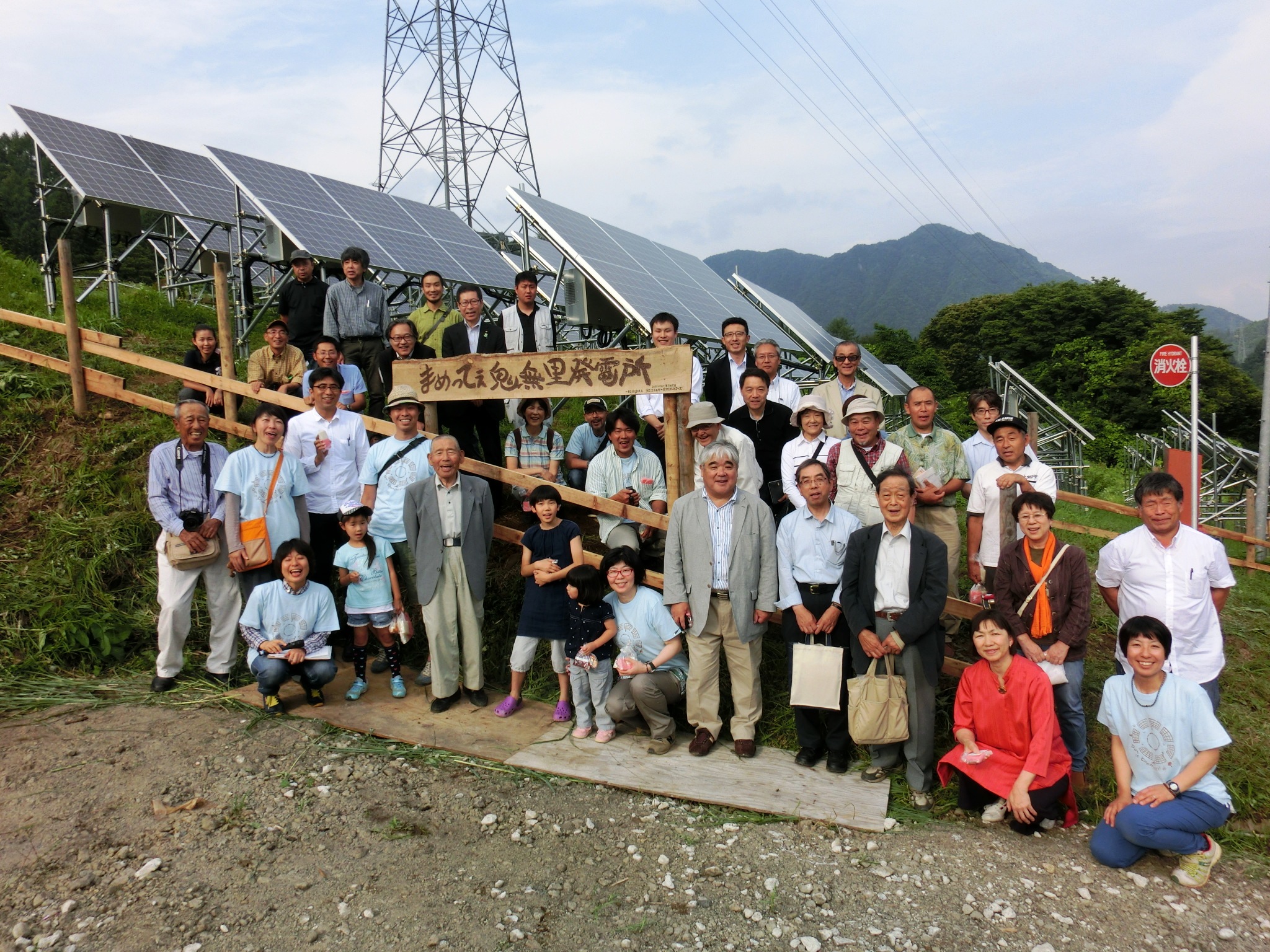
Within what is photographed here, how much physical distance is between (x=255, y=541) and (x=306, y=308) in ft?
8.81

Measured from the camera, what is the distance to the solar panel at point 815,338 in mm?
15992

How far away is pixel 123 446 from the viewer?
7438 millimetres

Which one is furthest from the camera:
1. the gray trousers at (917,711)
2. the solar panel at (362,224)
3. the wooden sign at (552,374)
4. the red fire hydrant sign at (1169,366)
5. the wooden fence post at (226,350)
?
the solar panel at (362,224)

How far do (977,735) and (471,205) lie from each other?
25.1 meters

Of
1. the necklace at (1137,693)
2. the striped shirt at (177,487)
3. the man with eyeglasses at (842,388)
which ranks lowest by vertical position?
the necklace at (1137,693)

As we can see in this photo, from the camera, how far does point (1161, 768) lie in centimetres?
385

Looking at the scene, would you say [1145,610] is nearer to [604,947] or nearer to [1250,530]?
[604,947]

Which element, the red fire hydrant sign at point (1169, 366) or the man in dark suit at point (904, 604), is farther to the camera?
the red fire hydrant sign at point (1169, 366)

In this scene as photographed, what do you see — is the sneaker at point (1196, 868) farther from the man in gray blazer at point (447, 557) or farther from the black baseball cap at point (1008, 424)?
the man in gray blazer at point (447, 557)

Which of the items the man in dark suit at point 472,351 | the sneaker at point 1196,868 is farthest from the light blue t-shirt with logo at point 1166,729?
the man in dark suit at point 472,351

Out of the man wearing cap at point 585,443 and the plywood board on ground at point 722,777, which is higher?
the man wearing cap at point 585,443

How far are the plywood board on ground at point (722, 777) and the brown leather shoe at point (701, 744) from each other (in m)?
0.03

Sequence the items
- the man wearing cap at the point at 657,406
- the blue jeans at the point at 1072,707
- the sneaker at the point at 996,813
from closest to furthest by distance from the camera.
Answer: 1. the sneaker at the point at 996,813
2. the blue jeans at the point at 1072,707
3. the man wearing cap at the point at 657,406

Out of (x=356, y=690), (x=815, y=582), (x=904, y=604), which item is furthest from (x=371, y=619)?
(x=904, y=604)
